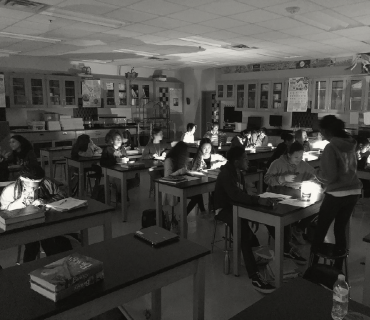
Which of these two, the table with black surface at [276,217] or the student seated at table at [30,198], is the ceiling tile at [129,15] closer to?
the student seated at table at [30,198]

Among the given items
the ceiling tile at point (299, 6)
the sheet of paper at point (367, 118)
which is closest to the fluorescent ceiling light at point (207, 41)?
the ceiling tile at point (299, 6)

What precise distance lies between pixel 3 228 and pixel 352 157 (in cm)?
280

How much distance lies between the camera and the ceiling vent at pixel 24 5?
3.71 meters

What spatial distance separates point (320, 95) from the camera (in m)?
8.52

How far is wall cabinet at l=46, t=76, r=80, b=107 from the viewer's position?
903cm

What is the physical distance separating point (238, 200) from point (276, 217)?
1.22ft

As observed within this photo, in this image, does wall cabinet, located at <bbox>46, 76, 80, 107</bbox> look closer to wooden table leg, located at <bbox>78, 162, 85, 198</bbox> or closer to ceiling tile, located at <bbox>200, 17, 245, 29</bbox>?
wooden table leg, located at <bbox>78, 162, 85, 198</bbox>

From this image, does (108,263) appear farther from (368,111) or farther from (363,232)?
(368,111)

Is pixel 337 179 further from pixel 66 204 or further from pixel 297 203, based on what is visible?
pixel 66 204

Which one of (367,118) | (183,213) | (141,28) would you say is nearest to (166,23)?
(141,28)

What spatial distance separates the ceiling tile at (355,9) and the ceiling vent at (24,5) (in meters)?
3.24

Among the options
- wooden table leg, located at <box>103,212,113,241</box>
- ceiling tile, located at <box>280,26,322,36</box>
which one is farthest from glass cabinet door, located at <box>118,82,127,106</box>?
wooden table leg, located at <box>103,212,113,241</box>

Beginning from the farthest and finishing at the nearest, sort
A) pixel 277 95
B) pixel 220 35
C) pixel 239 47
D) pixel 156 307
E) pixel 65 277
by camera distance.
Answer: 1. pixel 277 95
2. pixel 239 47
3. pixel 220 35
4. pixel 156 307
5. pixel 65 277

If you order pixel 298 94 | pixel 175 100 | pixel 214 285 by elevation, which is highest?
pixel 298 94
